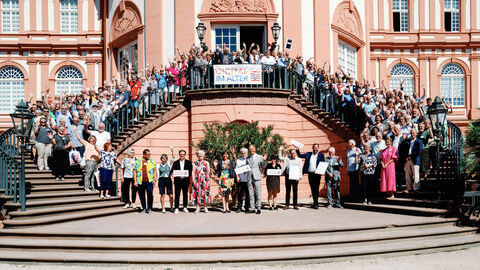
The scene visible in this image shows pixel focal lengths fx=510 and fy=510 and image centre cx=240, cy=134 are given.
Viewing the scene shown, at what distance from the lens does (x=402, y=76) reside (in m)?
30.8

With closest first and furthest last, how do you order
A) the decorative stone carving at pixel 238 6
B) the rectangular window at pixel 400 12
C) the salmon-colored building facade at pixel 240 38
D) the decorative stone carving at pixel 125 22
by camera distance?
the decorative stone carving at pixel 238 6
the salmon-colored building facade at pixel 240 38
the decorative stone carving at pixel 125 22
the rectangular window at pixel 400 12

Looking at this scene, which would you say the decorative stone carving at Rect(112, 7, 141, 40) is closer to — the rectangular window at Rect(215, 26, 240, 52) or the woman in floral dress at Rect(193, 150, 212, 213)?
the rectangular window at Rect(215, 26, 240, 52)

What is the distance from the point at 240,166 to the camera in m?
13.6

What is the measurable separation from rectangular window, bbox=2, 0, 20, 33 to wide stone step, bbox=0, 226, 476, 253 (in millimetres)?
21762

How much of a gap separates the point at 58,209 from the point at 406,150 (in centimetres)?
908

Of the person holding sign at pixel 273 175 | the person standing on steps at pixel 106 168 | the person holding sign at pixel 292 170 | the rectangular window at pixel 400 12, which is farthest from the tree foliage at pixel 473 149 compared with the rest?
the rectangular window at pixel 400 12

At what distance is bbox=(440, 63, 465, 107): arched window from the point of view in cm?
3072

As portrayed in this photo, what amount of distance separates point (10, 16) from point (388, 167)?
24.1 metres

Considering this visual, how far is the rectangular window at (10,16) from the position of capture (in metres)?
28.8

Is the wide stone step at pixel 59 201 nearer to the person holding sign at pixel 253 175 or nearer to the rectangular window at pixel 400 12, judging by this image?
the person holding sign at pixel 253 175

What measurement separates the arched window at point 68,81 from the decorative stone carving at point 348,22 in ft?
48.6

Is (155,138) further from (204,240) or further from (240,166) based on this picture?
(204,240)

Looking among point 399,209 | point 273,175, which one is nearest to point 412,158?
point 399,209

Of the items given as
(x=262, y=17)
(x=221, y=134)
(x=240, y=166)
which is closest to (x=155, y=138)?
(x=221, y=134)
